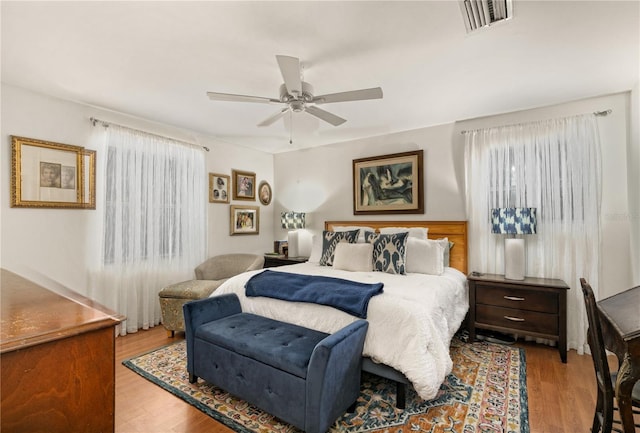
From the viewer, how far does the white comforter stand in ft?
6.55

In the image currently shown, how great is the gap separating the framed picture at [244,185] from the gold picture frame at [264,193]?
146 mm

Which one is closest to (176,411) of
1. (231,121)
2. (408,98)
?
(231,121)

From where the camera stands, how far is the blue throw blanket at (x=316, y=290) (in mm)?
2236

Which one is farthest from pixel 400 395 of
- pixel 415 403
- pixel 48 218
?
pixel 48 218

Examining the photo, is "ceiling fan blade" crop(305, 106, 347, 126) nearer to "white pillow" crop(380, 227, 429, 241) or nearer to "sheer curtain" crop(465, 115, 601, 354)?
"white pillow" crop(380, 227, 429, 241)

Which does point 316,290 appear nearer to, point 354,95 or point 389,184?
point 354,95

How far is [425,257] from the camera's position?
129 inches

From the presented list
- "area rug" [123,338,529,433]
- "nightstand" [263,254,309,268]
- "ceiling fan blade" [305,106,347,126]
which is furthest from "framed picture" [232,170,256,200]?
"area rug" [123,338,529,433]

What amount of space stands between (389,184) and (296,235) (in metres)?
1.67

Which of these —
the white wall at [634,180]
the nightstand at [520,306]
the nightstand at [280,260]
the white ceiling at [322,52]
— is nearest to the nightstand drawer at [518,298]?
the nightstand at [520,306]

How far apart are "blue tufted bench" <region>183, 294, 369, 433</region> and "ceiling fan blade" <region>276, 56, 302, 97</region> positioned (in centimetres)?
171

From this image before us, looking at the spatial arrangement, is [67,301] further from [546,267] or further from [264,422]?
[546,267]

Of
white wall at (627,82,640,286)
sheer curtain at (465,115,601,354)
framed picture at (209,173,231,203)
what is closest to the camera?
white wall at (627,82,640,286)

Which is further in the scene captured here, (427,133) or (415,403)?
(427,133)
